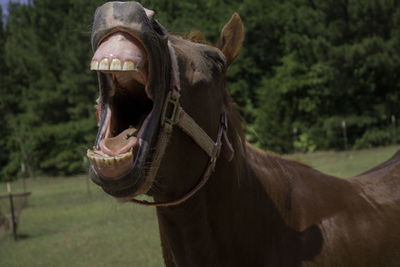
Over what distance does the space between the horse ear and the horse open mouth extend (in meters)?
0.57

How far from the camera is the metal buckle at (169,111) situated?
1337 millimetres

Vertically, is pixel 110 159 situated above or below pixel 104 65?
below

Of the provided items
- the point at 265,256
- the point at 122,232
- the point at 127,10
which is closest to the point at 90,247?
the point at 122,232

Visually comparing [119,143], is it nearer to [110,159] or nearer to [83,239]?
[110,159]

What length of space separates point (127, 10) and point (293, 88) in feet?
82.7

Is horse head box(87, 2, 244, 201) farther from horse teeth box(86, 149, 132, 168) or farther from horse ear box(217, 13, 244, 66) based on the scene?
horse ear box(217, 13, 244, 66)

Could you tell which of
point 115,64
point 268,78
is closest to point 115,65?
point 115,64

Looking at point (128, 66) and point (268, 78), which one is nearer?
point (128, 66)

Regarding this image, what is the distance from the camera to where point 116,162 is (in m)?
1.18

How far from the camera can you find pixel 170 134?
4.49 ft

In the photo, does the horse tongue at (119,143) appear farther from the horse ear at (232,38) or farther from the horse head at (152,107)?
the horse ear at (232,38)

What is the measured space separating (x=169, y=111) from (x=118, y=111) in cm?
18

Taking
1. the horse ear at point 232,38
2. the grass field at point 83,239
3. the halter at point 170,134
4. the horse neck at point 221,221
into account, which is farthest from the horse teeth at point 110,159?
the grass field at point 83,239

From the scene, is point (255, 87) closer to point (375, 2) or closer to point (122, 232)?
point (375, 2)
